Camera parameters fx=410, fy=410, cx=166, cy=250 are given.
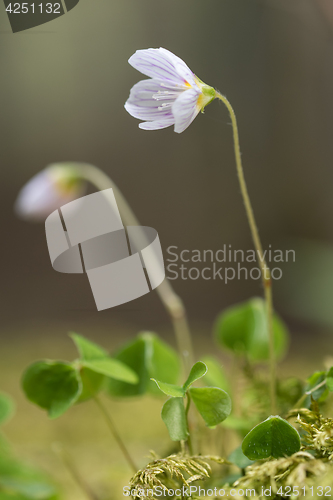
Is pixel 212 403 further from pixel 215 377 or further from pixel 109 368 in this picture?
pixel 215 377

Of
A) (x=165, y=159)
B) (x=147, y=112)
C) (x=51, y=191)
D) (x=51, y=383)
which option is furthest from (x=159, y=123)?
(x=165, y=159)

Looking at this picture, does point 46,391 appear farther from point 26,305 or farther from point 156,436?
point 26,305

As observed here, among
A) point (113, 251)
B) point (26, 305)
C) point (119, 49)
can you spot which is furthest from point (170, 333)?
point (119, 49)

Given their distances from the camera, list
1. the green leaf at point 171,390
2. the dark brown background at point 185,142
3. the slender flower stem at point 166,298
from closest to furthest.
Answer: the green leaf at point 171,390
the slender flower stem at point 166,298
the dark brown background at point 185,142

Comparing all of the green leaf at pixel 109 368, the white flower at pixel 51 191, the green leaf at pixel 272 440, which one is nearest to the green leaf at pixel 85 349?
the green leaf at pixel 109 368

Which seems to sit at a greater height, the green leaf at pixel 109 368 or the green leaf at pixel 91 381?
the green leaf at pixel 109 368

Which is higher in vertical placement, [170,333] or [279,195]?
[279,195]

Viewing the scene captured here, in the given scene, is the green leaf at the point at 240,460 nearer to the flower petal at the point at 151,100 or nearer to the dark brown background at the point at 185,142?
the flower petal at the point at 151,100
